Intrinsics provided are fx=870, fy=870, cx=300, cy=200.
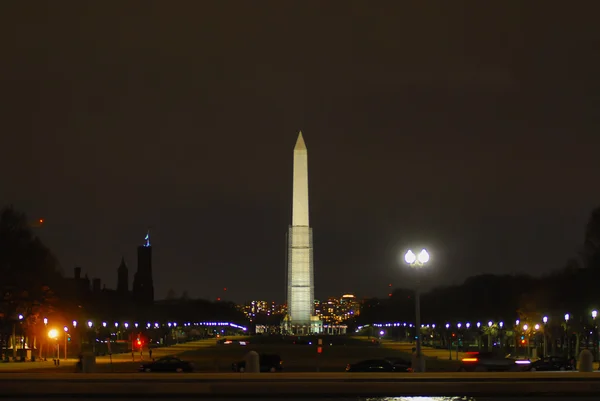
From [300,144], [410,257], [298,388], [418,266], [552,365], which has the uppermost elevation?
[300,144]

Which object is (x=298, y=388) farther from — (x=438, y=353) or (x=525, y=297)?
(x=525, y=297)

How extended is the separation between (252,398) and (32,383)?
8.06 meters

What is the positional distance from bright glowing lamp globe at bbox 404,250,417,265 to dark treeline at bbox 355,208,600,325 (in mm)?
27511

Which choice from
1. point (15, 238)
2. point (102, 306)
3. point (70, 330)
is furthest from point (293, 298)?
point (15, 238)

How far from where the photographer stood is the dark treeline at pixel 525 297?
60.5 meters

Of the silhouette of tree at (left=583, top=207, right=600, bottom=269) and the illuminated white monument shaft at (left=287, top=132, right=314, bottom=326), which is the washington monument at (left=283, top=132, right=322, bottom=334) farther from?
the silhouette of tree at (left=583, top=207, right=600, bottom=269)

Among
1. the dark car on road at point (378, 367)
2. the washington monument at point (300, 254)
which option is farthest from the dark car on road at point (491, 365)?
the washington monument at point (300, 254)

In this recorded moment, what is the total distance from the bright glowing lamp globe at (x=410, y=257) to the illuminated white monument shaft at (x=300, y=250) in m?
75.4

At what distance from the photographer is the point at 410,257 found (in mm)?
34719

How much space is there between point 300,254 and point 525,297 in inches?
1706

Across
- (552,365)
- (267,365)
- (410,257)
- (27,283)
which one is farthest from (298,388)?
(27,283)

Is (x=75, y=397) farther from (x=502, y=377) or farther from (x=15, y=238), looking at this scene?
(x=15, y=238)

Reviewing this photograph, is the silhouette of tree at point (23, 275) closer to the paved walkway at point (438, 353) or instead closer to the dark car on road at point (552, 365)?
the paved walkway at point (438, 353)

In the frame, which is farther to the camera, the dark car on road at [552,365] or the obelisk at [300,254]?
the obelisk at [300,254]
